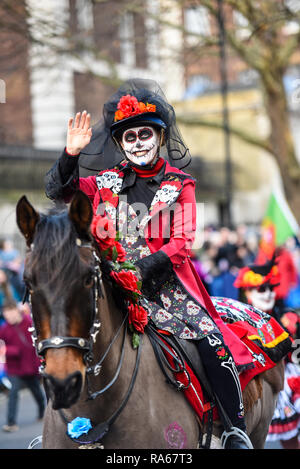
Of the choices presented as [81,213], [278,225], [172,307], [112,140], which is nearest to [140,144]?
[112,140]

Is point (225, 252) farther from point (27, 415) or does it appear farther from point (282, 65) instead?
point (27, 415)

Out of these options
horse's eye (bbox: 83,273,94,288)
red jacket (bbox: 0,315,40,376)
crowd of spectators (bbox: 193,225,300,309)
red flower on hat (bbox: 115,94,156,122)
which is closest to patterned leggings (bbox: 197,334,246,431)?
horse's eye (bbox: 83,273,94,288)

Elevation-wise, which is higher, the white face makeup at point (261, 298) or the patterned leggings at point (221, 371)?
the white face makeup at point (261, 298)

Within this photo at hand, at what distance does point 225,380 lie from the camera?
4.38 meters

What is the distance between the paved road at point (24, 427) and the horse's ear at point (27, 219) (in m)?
5.29

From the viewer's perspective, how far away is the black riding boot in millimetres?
4363

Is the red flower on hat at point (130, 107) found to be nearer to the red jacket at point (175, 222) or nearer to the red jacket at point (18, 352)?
the red jacket at point (175, 222)

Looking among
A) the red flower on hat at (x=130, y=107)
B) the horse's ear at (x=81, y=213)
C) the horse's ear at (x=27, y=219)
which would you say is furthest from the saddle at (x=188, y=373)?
the red flower on hat at (x=130, y=107)

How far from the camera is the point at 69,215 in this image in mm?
3520

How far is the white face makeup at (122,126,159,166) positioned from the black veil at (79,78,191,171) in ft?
0.60

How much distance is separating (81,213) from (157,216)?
963 millimetres

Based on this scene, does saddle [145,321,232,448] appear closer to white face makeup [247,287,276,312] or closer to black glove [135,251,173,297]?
black glove [135,251,173,297]

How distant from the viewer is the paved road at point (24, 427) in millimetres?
8656

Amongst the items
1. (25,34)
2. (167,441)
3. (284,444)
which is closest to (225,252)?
(25,34)
